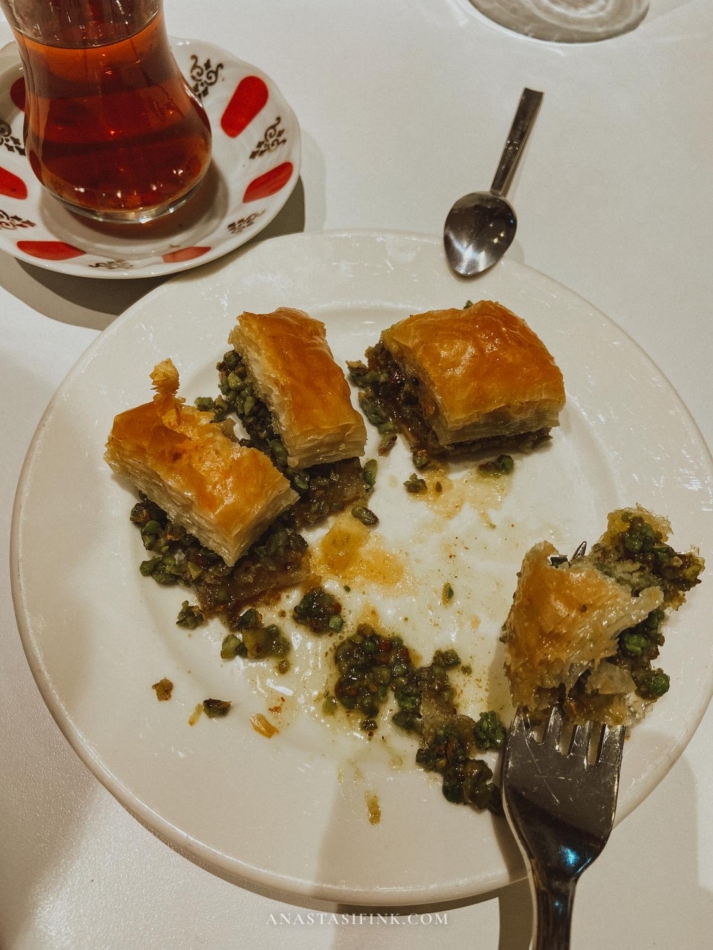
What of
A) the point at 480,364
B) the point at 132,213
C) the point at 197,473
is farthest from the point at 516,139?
the point at 197,473

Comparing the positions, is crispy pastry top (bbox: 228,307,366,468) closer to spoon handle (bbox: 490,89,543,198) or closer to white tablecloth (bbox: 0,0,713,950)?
white tablecloth (bbox: 0,0,713,950)

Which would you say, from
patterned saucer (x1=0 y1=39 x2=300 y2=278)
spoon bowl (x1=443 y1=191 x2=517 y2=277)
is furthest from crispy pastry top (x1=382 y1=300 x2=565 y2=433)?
patterned saucer (x1=0 y1=39 x2=300 y2=278)

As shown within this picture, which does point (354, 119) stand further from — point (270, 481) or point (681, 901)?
point (681, 901)

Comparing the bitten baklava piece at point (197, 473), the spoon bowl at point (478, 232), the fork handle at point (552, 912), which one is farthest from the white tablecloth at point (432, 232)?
the bitten baklava piece at point (197, 473)

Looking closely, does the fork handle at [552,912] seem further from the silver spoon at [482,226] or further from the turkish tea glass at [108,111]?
the turkish tea glass at [108,111]

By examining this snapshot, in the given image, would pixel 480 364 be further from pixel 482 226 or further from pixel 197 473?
pixel 197 473

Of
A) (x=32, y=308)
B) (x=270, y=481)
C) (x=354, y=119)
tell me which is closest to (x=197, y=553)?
(x=270, y=481)
